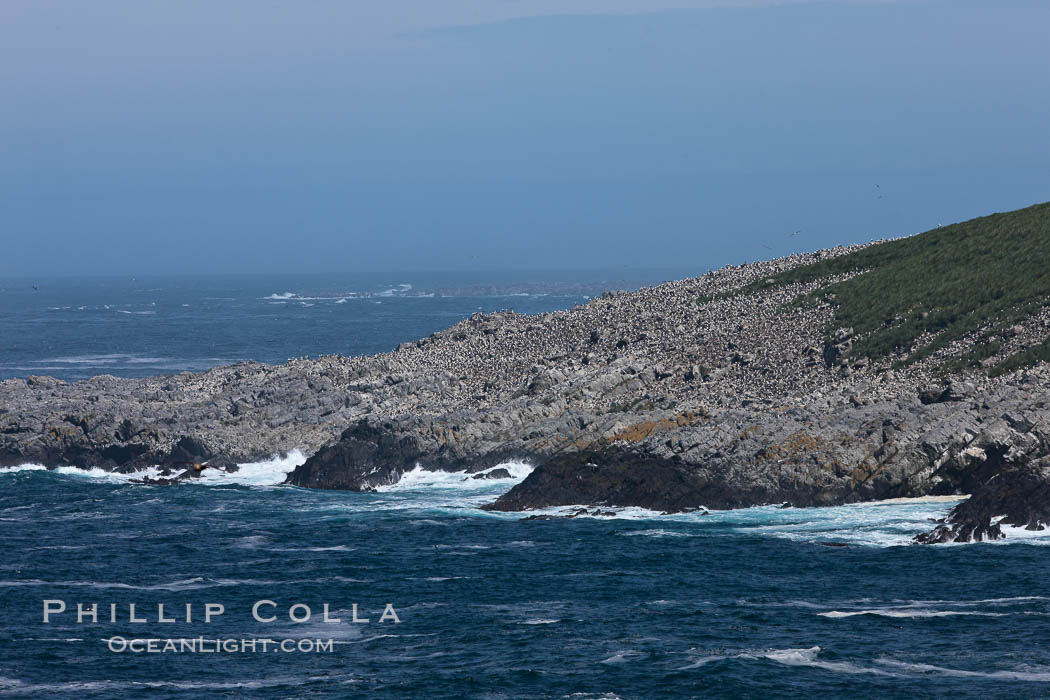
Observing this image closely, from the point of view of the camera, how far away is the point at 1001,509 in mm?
48812

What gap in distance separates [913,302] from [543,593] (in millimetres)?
41063

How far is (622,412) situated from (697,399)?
5742 mm

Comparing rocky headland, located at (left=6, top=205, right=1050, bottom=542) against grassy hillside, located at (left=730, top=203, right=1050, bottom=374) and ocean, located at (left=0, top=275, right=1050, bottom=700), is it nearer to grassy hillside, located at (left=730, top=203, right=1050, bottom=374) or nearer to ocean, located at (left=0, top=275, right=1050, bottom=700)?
grassy hillside, located at (left=730, top=203, right=1050, bottom=374)

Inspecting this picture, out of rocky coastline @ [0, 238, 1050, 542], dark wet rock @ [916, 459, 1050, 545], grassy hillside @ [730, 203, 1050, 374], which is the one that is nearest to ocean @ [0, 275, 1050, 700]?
dark wet rock @ [916, 459, 1050, 545]

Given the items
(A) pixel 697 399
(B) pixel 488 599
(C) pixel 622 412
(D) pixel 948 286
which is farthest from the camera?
(D) pixel 948 286

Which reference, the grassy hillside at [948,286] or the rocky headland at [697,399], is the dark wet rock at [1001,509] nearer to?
the rocky headland at [697,399]

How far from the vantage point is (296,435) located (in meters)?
71.2

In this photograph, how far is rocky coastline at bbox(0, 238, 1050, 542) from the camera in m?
54.7

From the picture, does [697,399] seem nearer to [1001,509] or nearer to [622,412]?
[622,412]

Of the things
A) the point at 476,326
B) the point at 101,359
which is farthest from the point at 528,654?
the point at 101,359

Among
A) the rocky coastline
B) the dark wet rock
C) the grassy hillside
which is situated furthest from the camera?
the grassy hillside

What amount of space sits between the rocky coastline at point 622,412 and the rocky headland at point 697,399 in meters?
0.13

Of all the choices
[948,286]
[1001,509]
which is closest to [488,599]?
[1001,509]

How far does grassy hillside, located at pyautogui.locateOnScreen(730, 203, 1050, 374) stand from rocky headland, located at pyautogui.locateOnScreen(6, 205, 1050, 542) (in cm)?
20
